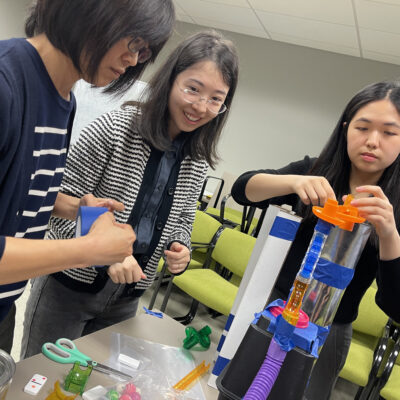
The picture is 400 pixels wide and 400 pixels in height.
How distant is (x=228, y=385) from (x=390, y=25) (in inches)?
179

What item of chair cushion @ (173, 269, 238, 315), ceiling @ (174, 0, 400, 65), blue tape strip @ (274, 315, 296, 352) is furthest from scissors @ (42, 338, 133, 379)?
ceiling @ (174, 0, 400, 65)

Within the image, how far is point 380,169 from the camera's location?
1004mm

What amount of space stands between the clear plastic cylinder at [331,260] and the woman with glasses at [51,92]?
1.15ft

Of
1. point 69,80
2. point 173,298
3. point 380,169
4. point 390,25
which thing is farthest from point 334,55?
point 69,80

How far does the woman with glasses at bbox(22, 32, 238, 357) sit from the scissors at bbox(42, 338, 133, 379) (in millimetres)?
206

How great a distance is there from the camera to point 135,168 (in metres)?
1.11

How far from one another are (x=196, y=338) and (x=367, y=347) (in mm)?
1810

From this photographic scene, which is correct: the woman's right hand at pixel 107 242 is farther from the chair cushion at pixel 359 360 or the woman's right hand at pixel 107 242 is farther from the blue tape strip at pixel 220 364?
the chair cushion at pixel 359 360

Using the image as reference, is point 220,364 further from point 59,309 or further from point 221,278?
point 221,278

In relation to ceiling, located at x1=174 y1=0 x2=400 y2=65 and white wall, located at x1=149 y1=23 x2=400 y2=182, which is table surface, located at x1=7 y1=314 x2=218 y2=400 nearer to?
ceiling, located at x1=174 y1=0 x2=400 y2=65

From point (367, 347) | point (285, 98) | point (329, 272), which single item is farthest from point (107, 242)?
point (285, 98)

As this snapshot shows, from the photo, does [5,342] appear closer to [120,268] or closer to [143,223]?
[120,268]

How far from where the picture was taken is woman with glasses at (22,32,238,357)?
1092 millimetres

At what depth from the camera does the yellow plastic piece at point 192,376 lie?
0.93 metres
